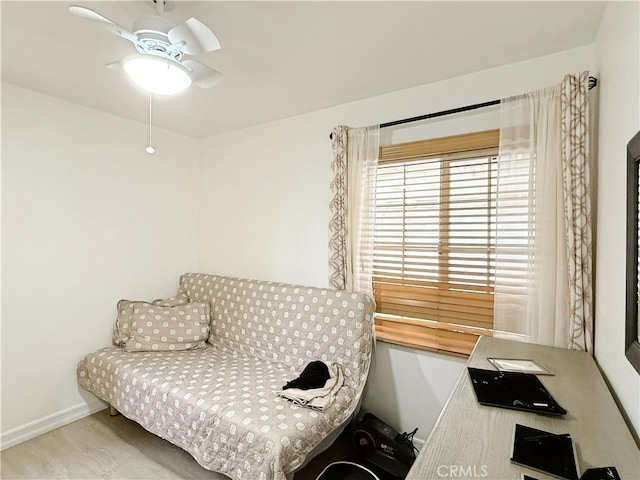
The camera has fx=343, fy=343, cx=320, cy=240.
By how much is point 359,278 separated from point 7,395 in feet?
8.63

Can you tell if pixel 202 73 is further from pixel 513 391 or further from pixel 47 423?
pixel 47 423

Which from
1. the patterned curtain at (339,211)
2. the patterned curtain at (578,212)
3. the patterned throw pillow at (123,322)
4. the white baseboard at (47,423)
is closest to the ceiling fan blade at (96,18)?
the patterned curtain at (339,211)

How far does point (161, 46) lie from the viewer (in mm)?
1513

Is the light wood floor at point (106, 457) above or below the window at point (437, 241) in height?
below

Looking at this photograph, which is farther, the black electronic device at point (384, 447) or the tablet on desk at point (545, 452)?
the black electronic device at point (384, 447)

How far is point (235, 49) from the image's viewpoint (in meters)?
1.89

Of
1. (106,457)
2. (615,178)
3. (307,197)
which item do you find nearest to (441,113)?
(615,178)

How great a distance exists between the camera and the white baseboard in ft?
7.92

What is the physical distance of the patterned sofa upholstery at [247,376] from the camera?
5.72 ft

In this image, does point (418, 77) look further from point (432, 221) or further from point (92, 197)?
point (92, 197)

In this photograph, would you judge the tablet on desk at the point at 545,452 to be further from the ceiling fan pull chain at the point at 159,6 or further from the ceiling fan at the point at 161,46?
the ceiling fan pull chain at the point at 159,6

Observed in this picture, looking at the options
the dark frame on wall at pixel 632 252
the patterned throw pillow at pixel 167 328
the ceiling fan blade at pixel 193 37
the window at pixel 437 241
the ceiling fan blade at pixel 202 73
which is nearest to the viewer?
the dark frame on wall at pixel 632 252

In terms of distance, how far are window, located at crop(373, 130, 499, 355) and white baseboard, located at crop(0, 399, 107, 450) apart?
2.48 m

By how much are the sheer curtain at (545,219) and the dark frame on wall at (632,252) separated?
0.70 metres
